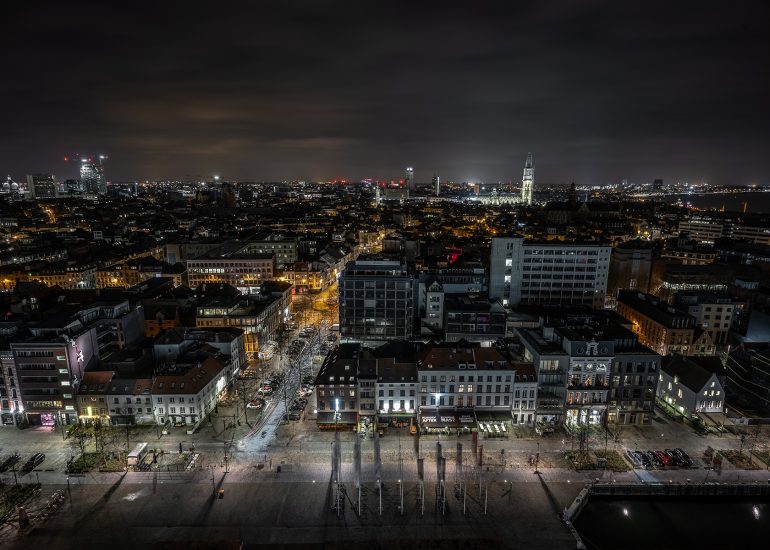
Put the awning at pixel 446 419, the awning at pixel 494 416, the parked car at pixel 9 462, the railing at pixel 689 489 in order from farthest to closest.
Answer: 1. the awning at pixel 494 416
2. the awning at pixel 446 419
3. the parked car at pixel 9 462
4. the railing at pixel 689 489

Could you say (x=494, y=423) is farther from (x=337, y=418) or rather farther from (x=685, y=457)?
(x=685, y=457)

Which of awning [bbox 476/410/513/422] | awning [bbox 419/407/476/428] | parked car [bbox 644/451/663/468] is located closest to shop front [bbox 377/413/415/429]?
awning [bbox 419/407/476/428]

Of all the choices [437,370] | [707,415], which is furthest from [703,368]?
[437,370]

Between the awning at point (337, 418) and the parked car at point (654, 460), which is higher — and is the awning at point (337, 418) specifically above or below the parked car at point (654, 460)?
above

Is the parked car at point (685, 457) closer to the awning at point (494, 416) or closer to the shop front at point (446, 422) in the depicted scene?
the awning at point (494, 416)

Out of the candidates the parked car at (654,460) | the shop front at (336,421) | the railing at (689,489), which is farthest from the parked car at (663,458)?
the shop front at (336,421)

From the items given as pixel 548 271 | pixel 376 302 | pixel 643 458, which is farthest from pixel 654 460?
pixel 548 271

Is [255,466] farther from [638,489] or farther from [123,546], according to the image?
[638,489]
